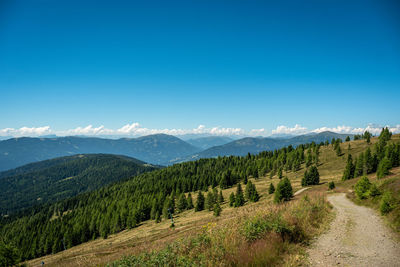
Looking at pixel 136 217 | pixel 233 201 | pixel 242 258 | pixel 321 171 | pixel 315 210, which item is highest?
pixel 242 258

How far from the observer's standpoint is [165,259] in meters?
6.59

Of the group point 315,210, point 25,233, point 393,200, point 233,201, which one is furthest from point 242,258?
point 25,233

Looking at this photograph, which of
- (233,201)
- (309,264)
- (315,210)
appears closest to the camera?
(309,264)

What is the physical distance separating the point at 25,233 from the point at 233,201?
458ft

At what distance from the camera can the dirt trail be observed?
676cm

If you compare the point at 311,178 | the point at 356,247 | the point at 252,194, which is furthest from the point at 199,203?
the point at 356,247

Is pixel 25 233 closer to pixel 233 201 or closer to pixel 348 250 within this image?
pixel 233 201

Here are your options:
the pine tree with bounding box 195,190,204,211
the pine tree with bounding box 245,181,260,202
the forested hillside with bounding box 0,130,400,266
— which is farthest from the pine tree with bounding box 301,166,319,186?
the pine tree with bounding box 195,190,204,211

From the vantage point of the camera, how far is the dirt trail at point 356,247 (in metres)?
6.76

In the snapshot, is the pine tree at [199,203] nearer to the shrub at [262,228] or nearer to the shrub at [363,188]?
the shrub at [363,188]

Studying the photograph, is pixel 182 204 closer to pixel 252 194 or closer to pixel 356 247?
pixel 252 194

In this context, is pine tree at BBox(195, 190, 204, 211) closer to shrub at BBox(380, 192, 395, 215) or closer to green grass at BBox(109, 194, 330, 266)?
shrub at BBox(380, 192, 395, 215)

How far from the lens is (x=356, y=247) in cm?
811

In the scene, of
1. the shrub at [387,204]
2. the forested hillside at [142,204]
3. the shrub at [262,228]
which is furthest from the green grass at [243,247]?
the forested hillside at [142,204]
